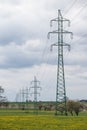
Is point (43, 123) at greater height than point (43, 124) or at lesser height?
greater

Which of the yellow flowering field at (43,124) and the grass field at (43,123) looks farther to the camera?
the grass field at (43,123)

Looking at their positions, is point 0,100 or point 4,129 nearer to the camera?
point 4,129

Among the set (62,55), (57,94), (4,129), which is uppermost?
(62,55)

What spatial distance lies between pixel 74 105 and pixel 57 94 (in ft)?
168

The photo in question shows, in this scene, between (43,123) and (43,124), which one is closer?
(43,124)

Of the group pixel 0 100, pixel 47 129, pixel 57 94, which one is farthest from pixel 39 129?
pixel 0 100

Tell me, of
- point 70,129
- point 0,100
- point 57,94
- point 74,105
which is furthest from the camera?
point 0,100

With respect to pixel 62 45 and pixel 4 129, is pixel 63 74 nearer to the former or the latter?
pixel 62 45

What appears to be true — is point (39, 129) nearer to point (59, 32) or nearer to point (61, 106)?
point (59, 32)

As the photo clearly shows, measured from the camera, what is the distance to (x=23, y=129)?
41938 mm

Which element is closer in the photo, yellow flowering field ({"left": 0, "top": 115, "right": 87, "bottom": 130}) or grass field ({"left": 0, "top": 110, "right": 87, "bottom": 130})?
yellow flowering field ({"left": 0, "top": 115, "right": 87, "bottom": 130})

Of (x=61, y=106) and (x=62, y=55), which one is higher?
(x=62, y=55)

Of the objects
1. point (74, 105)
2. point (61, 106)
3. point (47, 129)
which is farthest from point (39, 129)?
point (74, 105)

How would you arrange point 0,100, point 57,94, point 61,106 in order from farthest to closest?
point 0,100
point 61,106
point 57,94
